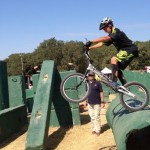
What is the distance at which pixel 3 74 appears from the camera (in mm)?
15953

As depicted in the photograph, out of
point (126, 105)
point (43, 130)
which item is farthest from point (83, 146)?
point (126, 105)

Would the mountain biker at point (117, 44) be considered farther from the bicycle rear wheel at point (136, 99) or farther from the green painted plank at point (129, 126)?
the green painted plank at point (129, 126)

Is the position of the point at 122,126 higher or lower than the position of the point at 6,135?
higher

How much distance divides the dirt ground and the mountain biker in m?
2.70

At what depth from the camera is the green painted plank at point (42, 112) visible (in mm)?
11406

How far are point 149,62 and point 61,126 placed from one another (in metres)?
78.9

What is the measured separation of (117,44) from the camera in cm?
950

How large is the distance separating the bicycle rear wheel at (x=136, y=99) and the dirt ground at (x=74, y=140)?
2053 mm

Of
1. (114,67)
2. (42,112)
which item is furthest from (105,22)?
(42,112)

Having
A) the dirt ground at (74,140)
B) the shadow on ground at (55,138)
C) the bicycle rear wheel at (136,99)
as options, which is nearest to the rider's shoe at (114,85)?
the bicycle rear wheel at (136,99)

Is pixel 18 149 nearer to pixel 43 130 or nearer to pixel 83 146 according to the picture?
pixel 43 130

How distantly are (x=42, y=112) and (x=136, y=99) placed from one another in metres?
4.18

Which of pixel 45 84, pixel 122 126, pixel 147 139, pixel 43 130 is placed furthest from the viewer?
pixel 45 84

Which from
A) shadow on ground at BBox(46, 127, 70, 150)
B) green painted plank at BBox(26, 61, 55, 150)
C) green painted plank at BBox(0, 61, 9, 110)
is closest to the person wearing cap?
shadow on ground at BBox(46, 127, 70, 150)
